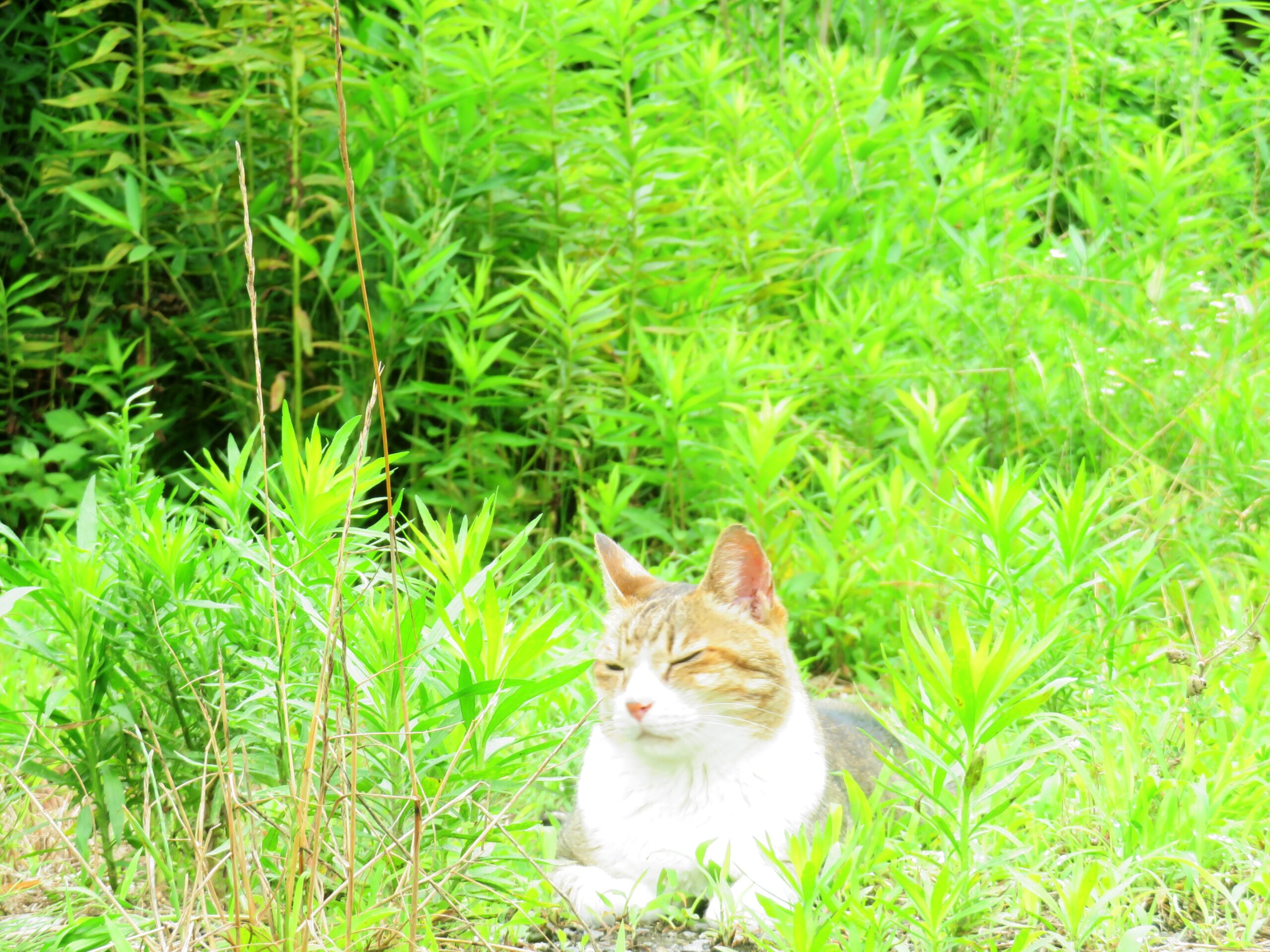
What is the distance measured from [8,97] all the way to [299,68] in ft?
5.30

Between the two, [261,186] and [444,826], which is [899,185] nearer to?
[261,186]

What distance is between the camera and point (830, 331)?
4.76 metres

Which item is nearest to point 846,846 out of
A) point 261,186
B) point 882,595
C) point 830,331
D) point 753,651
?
point 753,651

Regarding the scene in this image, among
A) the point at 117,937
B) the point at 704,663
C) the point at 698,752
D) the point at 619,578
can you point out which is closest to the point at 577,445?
the point at 619,578

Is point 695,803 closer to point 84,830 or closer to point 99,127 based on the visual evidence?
point 84,830

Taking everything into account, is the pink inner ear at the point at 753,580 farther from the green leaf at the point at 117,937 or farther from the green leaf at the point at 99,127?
the green leaf at the point at 99,127

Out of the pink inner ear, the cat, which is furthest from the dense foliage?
the pink inner ear

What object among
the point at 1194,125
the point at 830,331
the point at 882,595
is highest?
the point at 1194,125

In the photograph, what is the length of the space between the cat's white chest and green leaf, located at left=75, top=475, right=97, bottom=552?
3.52 ft

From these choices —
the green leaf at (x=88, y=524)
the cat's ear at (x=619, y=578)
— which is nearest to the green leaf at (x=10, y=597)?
the green leaf at (x=88, y=524)

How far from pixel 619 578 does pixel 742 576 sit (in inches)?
13.6

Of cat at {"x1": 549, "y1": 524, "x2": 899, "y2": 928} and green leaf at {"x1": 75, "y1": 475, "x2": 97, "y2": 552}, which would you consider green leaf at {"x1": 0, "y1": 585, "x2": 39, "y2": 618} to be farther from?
cat at {"x1": 549, "y1": 524, "x2": 899, "y2": 928}

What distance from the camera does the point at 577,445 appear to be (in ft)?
14.4

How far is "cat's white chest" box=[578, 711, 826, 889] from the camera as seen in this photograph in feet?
7.36
